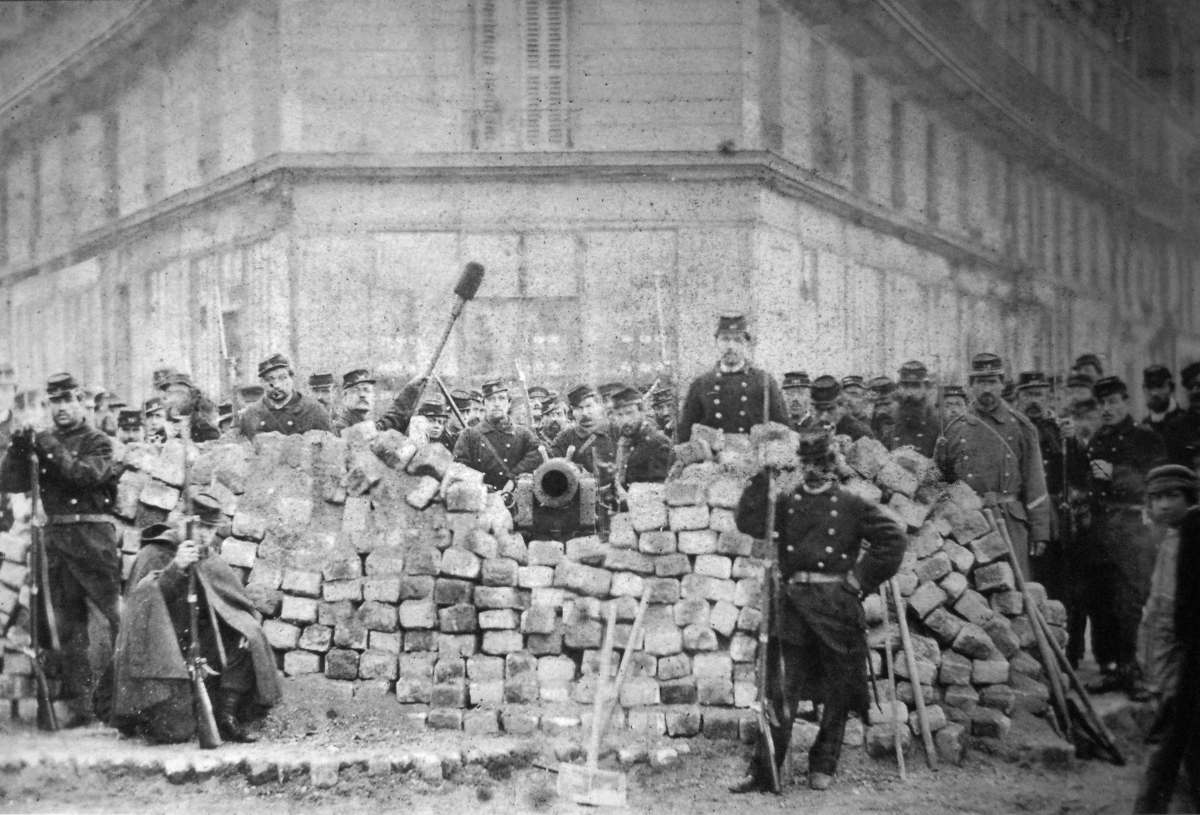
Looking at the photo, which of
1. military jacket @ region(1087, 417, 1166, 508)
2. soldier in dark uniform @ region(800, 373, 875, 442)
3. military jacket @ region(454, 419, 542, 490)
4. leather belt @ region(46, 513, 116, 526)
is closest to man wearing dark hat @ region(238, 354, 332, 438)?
military jacket @ region(454, 419, 542, 490)

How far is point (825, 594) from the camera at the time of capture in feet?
15.7

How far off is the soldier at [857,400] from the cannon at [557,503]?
162 centimetres

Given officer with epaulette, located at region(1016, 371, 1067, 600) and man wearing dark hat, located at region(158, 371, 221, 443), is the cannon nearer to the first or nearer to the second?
man wearing dark hat, located at region(158, 371, 221, 443)

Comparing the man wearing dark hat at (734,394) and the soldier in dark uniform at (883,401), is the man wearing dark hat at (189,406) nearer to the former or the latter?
the man wearing dark hat at (734,394)

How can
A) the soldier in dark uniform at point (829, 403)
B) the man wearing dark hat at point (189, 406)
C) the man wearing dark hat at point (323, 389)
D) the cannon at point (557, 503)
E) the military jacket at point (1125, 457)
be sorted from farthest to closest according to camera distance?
the man wearing dark hat at point (189, 406) → the man wearing dark hat at point (323, 389) → the soldier in dark uniform at point (829, 403) → the cannon at point (557, 503) → the military jacket at point (1125, 457)

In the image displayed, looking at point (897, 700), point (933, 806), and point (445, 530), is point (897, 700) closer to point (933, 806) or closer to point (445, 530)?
point (933, 806)

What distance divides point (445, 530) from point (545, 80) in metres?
2.60

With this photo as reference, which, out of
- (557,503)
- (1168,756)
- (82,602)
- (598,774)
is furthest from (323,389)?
(1168,756)

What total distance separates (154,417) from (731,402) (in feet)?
12.6

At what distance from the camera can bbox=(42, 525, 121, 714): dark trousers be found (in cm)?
551

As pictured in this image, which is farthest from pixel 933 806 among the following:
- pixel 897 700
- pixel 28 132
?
pixel 28 132

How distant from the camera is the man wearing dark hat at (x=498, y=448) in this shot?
6.55m

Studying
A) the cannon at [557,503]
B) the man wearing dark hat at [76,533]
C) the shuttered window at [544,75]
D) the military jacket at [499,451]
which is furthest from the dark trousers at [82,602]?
the shuttered window at [544,75]

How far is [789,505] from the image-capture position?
195 inches
